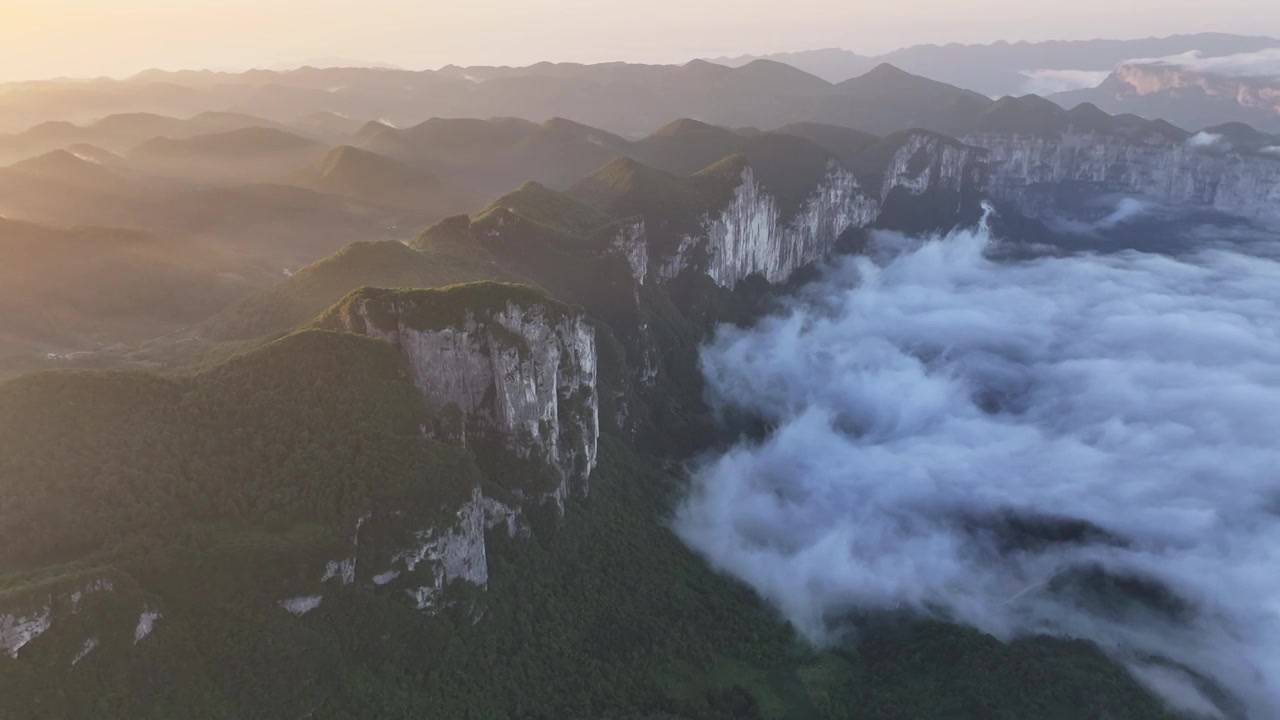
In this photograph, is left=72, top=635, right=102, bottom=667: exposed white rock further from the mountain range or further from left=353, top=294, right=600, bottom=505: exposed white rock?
left=353, top=294, right=600, bottom=505: exposed white rock

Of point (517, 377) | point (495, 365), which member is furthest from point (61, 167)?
point (517, 377)

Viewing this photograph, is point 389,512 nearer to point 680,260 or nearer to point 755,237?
point 680,260

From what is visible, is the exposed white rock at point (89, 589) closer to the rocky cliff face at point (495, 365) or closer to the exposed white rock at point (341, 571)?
the exposed white rock at point (341, 571)

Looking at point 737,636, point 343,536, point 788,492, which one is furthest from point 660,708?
point 788,492

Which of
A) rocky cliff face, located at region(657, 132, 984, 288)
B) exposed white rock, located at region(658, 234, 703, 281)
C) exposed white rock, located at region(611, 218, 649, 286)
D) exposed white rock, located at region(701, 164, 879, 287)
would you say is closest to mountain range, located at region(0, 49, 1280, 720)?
exposed white rock, located at region(611, 218, 649, 286)

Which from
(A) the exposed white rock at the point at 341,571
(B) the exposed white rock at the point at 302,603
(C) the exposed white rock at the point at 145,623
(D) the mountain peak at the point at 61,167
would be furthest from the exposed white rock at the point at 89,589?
(D) the mountain peak at the point at 61,167

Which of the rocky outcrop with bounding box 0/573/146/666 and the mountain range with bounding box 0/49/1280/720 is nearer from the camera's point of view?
the rocky outcrop with bounding box 0/573/146/666

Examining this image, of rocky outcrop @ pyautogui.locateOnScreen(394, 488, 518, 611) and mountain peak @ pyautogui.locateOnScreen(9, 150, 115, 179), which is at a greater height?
mountain peak @ pyautogui.locateOnScreen(9, 150, 115, 179)

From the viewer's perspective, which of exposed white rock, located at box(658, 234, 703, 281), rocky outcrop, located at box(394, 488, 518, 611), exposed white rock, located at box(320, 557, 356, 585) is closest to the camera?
exposed white rock, located at box(320, 557, 356, 585)
